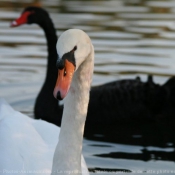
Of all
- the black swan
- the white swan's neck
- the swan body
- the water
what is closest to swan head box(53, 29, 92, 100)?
the white swan's neck

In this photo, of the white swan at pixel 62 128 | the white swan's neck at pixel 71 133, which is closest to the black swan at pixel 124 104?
the white swan at pixel 62 128

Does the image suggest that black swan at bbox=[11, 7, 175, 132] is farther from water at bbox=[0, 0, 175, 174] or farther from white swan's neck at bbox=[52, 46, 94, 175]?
white swan's neck at bbox=[52, 46, 94, 175]

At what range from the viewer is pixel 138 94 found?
Answer: 834 centimetres

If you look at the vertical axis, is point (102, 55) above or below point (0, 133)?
below

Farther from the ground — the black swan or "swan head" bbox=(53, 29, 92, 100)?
"swan head" bbox=(53, 29, 92, 100)

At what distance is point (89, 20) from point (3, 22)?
1.54 meters

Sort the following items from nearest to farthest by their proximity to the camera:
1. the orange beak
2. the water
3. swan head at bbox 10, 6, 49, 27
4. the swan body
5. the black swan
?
1. the orange beak
2. the swan body
3. the water
4. the black swan
5. swan head at bbox 10, 6, 49, 27

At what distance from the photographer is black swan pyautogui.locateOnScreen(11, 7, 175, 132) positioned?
826 centimetres

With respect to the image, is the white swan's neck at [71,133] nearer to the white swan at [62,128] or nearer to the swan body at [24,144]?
the white swan at [62,128]

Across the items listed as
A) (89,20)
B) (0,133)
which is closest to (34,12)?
(0,133)

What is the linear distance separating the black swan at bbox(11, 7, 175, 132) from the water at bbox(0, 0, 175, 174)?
8.9 inches

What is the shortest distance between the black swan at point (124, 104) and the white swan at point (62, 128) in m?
2.18

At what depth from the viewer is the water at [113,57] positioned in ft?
22.3

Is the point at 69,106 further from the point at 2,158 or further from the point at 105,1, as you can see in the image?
the point at 105,1
